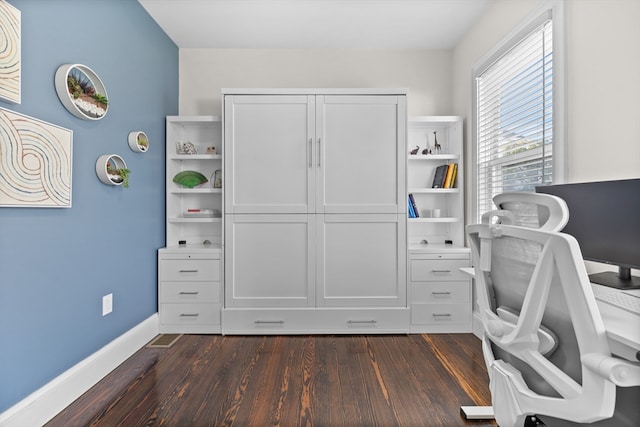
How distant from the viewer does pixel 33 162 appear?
63.4 inches

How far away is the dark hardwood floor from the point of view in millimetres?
1752

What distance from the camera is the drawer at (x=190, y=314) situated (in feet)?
9.55

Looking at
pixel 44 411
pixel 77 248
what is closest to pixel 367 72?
pixel 77 248

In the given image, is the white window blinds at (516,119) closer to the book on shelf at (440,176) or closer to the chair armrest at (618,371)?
the book on shelf at (440,176)

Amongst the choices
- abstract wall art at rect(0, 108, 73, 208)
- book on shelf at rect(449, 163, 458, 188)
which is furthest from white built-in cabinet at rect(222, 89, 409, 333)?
abstract wall art at rect(0, 108, 73, 208)

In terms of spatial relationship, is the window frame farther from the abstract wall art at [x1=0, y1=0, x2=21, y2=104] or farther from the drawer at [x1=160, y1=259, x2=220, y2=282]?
the abstract wall art at [x1=0, y1=0, x2=21, y2=104]

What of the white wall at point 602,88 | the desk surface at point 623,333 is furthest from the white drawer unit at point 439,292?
the desk surface at point 623,333

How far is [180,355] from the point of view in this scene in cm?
250

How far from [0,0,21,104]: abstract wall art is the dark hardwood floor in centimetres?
164

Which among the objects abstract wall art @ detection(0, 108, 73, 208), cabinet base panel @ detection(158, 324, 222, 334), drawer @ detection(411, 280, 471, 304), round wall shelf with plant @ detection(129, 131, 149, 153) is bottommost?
cabinet base panel @ detection(158, 324, 222, 334)

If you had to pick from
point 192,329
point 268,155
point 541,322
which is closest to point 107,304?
point 192,329

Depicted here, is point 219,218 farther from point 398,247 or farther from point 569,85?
point 569,85

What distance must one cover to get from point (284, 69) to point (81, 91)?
74.4 inches

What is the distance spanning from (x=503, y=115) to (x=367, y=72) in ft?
4.63
